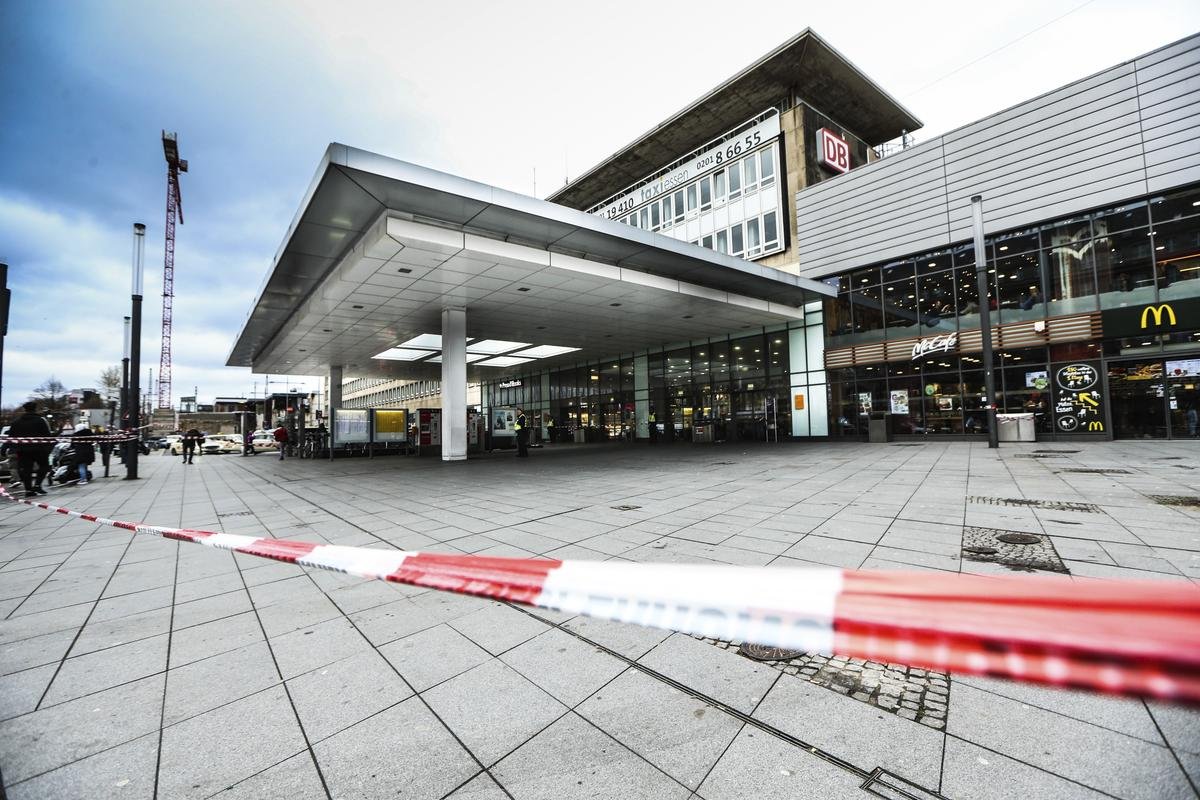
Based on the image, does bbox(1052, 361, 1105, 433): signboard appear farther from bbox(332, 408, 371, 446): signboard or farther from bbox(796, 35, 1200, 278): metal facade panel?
bbox(332, 408, 371, 446): signboard

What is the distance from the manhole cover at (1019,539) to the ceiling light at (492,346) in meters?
20.2

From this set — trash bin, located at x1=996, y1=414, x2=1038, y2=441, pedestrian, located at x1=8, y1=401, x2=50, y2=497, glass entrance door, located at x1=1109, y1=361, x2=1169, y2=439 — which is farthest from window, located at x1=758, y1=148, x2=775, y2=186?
pedestrian, located at x1=8, y1=401, x2=50, y2=497

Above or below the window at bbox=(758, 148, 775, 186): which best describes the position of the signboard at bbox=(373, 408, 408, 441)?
below

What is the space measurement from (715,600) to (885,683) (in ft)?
6.81

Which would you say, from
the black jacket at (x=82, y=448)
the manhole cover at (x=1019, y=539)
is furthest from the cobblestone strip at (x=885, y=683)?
the black jacket at (x=82, y=448)

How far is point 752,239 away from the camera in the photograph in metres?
23.2

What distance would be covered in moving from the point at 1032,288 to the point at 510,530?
742 inches

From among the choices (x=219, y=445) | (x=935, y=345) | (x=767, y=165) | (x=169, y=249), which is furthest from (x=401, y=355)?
(x=169, y=249)

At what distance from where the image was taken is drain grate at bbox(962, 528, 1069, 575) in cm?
383

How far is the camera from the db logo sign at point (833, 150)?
22078mm

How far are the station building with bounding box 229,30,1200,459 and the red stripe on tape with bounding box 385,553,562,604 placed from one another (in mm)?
8882

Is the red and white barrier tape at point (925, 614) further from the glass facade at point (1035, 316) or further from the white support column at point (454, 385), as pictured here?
the glass facade at point (1035, 316)

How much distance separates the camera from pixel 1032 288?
15984mm

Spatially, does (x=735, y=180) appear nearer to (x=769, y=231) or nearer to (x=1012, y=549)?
(x=769, y=231)
